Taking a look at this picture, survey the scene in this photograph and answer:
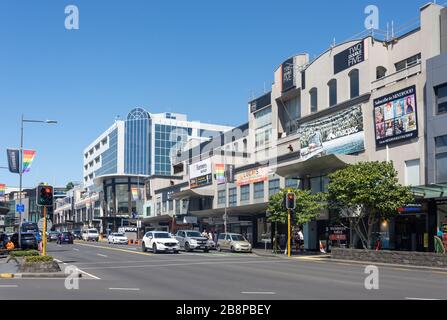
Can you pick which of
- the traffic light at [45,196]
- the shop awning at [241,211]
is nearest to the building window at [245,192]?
the shop awning at [241,211]

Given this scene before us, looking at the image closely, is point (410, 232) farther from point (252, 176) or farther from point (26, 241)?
point (26, 241)

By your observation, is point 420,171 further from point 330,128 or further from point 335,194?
point 330,128

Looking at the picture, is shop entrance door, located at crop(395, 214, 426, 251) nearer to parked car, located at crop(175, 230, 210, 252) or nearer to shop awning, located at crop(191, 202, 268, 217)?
shop awning, located at crop(191, 202, 268, 217)

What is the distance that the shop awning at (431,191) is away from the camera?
98.7 ft

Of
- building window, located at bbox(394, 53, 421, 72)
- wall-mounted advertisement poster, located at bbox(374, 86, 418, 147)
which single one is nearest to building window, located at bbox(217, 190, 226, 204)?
wall-mounted advertisement poster, located at bbox(374, 86, 418, 147)

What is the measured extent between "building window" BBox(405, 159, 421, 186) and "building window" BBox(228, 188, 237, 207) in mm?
25628

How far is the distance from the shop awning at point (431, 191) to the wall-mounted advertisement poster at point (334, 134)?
7.23 m

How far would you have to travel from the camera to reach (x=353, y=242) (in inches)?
1469

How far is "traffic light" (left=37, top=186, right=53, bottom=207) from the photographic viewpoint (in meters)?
23.8

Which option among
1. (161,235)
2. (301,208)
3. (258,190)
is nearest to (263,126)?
(258,190)

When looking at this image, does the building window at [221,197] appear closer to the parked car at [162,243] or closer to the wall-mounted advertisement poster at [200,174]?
the wall-mounted advertisement poster at [200,174]

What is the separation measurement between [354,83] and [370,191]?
12.2 metres

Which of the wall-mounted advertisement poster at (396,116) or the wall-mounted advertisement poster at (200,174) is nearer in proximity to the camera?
the wall-mounted advertisement poster at (396,116)

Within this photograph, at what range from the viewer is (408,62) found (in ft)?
124
